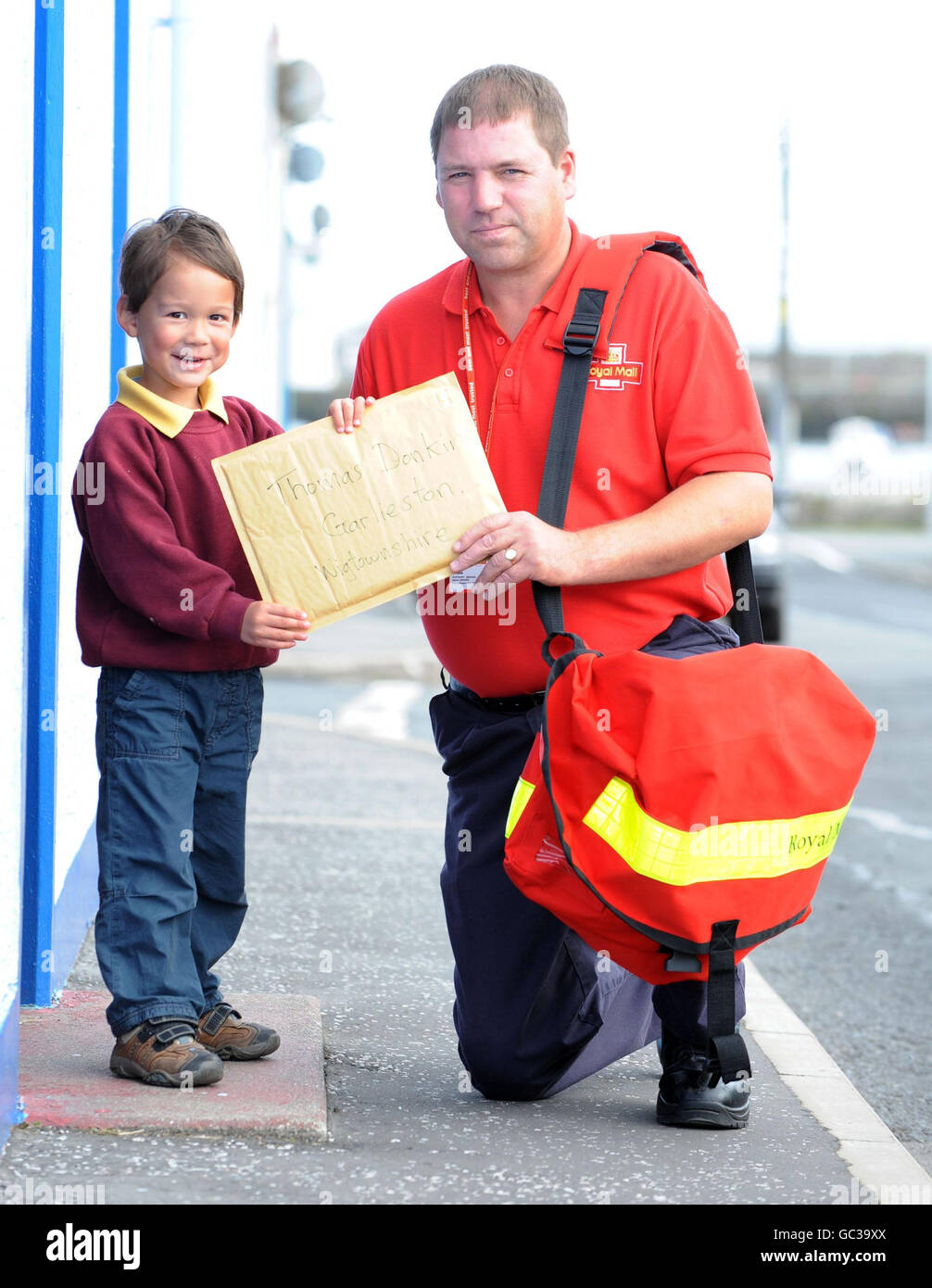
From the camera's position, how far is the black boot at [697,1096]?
3.38m

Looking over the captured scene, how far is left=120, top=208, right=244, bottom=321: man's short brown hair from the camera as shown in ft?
10.7

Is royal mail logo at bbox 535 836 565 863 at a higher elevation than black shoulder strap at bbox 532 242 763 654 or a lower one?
lower

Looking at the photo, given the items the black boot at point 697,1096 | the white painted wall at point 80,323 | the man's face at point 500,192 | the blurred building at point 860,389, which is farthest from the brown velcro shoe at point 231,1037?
the blurred building at point 860,389

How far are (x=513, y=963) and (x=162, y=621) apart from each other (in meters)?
1.06

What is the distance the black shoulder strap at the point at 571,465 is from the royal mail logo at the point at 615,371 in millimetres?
31

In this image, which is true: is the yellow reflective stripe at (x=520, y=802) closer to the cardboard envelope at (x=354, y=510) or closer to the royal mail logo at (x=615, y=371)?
the cardboard envelope at (x=354, y=510)

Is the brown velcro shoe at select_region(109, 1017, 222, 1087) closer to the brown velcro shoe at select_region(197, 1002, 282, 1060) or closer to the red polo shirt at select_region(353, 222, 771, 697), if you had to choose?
the brown velcro shoe at select_region(197, 1002, 282, 1060)

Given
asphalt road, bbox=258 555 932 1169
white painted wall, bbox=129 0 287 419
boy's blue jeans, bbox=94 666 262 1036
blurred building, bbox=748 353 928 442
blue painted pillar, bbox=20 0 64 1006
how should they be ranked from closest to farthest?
1. boy's blue jeans, bbox=94 666 262 1036
2. blue painted pillar, bbox=20 0 64 1006
3. asphalt road, bbox=258 555 932 1169
4. white painted wall, bbox=129 0 287 419
5. blurred building, bbox=748 353 928 442

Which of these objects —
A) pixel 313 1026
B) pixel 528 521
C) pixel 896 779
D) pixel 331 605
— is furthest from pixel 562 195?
pixel 896 779

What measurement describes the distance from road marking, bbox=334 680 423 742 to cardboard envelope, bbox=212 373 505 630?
6.13 meters

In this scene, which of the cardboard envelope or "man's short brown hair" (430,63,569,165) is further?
"man's short brown hair" (430,63,569,165)

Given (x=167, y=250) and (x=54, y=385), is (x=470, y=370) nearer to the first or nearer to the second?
(x=167, y=250)

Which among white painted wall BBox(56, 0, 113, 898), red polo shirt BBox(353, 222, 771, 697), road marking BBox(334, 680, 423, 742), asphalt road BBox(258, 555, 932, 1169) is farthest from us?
road marking BBox(334, 680, 423, 742)

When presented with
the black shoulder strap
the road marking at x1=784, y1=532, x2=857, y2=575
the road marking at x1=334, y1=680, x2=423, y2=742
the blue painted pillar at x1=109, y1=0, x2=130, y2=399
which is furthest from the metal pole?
the black shoulder strap
